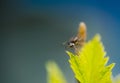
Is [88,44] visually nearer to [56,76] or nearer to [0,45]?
[56,76]

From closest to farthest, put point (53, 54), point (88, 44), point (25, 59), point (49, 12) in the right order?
point (88, 44) < point (53, 54) < point (25, 59) < point (49, 12)

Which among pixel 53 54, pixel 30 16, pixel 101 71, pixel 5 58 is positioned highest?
pixel 30 16

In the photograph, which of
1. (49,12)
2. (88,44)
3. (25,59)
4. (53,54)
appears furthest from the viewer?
(49,12)

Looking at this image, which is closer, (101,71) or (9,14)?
(101,71)

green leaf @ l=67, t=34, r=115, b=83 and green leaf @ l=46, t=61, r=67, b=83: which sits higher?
green leaf @ l=46, t=61, r=67, b=83

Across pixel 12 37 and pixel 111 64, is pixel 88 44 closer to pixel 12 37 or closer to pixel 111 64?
pixel 111 64

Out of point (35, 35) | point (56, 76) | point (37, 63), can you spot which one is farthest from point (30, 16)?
point (56, 76)

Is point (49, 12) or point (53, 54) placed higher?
point (49, 12)

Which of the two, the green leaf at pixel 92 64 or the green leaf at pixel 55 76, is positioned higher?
the green leaf at pixel 55 76
